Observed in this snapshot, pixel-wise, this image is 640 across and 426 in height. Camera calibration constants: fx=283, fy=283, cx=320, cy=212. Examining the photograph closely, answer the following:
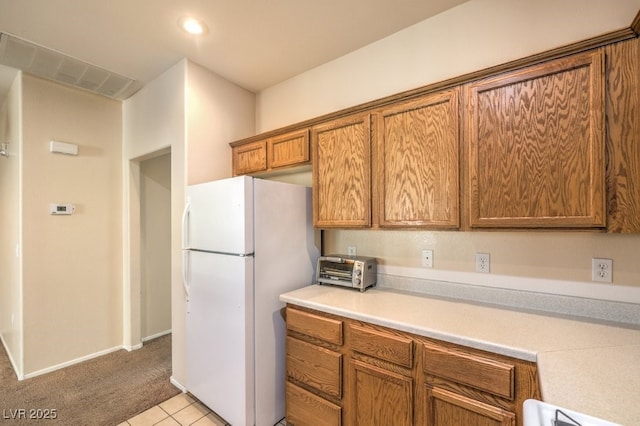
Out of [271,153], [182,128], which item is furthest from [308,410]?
[182,128]

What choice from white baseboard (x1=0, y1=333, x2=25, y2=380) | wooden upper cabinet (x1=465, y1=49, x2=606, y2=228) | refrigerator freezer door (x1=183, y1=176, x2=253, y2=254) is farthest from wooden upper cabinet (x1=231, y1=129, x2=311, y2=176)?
white baseboard (x1=0, y1=333, x2=25, y2=380)

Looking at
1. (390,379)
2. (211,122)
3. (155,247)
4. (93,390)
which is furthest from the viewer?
(155,247)

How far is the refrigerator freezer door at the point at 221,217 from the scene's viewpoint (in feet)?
6.13

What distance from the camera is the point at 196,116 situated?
2.48 m

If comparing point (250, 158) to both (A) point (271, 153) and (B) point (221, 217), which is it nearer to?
(A) point (271, 153)

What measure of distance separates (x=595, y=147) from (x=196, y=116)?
266 centimetres

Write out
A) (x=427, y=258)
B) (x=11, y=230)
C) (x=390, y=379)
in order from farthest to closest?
(x=11, y=230) < (x=427, y=258) < (x=390, y=379)

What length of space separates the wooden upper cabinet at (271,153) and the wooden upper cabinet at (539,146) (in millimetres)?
1211

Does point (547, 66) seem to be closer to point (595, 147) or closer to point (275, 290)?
point (595, 147)

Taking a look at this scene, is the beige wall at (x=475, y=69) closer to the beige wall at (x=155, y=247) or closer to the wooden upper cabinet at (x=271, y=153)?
the wooden upper cabinet at (x=271, y=153)

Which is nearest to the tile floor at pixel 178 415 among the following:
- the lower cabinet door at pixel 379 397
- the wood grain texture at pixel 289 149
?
the lower cabinet door at pixel 379 397

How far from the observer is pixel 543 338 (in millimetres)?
1243

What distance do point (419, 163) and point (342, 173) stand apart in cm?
54

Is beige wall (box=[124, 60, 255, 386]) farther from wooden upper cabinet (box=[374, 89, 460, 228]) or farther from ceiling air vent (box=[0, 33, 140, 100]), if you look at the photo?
wooden upper cabinet (box=[374, 89, 460, 228])
